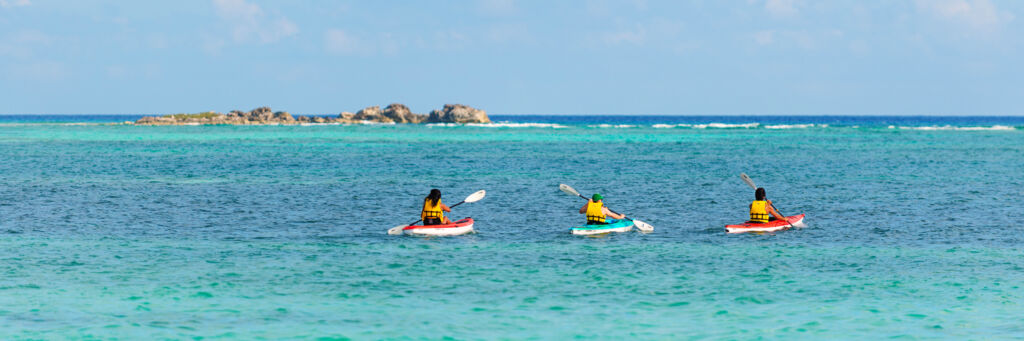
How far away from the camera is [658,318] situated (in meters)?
17.8

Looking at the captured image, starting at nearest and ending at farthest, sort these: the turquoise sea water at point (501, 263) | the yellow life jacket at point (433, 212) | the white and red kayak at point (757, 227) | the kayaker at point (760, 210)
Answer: the turquoise sea water at point (501, 263) → the yellow life jacket at point (433, 212) → the white and red kayak at point (757, 227) → the kayaker at point (760, 210)

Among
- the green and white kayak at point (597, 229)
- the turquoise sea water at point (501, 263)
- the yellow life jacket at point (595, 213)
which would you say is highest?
the yellow life jacket at point (595, 213)

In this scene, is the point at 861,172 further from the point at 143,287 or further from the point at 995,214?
the point at 143,287

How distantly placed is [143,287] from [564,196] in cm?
2382

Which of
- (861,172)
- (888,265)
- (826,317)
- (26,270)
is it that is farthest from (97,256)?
(861,172)

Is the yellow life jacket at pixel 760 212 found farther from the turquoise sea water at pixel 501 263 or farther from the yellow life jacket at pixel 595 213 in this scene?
the yellow life jacket at pixel 595 213

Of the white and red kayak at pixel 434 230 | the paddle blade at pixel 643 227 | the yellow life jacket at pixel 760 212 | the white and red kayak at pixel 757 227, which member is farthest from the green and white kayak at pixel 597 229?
the yellow life jacket at pixel 760 212

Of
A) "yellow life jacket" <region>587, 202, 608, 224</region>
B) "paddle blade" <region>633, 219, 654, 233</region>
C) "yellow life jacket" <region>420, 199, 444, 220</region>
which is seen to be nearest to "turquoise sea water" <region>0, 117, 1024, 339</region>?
"paddle blade" <region>633, 219, 654, 233</region>

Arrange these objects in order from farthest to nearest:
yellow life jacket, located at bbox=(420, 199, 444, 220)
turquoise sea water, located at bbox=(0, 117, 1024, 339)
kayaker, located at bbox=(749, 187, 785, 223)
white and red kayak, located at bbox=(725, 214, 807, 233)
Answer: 1. kayaker, located at bbox=(749, 187, 785, 223)
2. white and red kayak, located at bbox=(725, 214, 807, 233)
3. yellow life jacket, located at bbox=(420, 199, 444, 220)
4. turquoise sea water, located at bbox=(0, 117, 1024, 339)

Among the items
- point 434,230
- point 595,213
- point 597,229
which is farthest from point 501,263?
point 595,213

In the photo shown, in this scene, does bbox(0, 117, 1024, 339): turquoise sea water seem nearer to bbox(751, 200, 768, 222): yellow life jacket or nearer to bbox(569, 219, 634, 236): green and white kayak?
bbox(569, 219, 634, 236): green and white kayak

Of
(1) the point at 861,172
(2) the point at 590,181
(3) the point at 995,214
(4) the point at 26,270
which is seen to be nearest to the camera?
(4) the point at 26,270

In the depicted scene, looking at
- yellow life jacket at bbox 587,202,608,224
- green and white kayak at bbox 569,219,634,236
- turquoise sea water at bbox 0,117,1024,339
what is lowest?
turquoise sea water at bbox 0,117,1024,339

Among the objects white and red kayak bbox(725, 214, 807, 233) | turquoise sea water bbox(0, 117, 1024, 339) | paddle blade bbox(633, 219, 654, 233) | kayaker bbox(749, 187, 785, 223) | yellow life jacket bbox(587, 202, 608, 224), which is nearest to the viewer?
turquoise sea water bbox(0, 117, 1024, 339)
